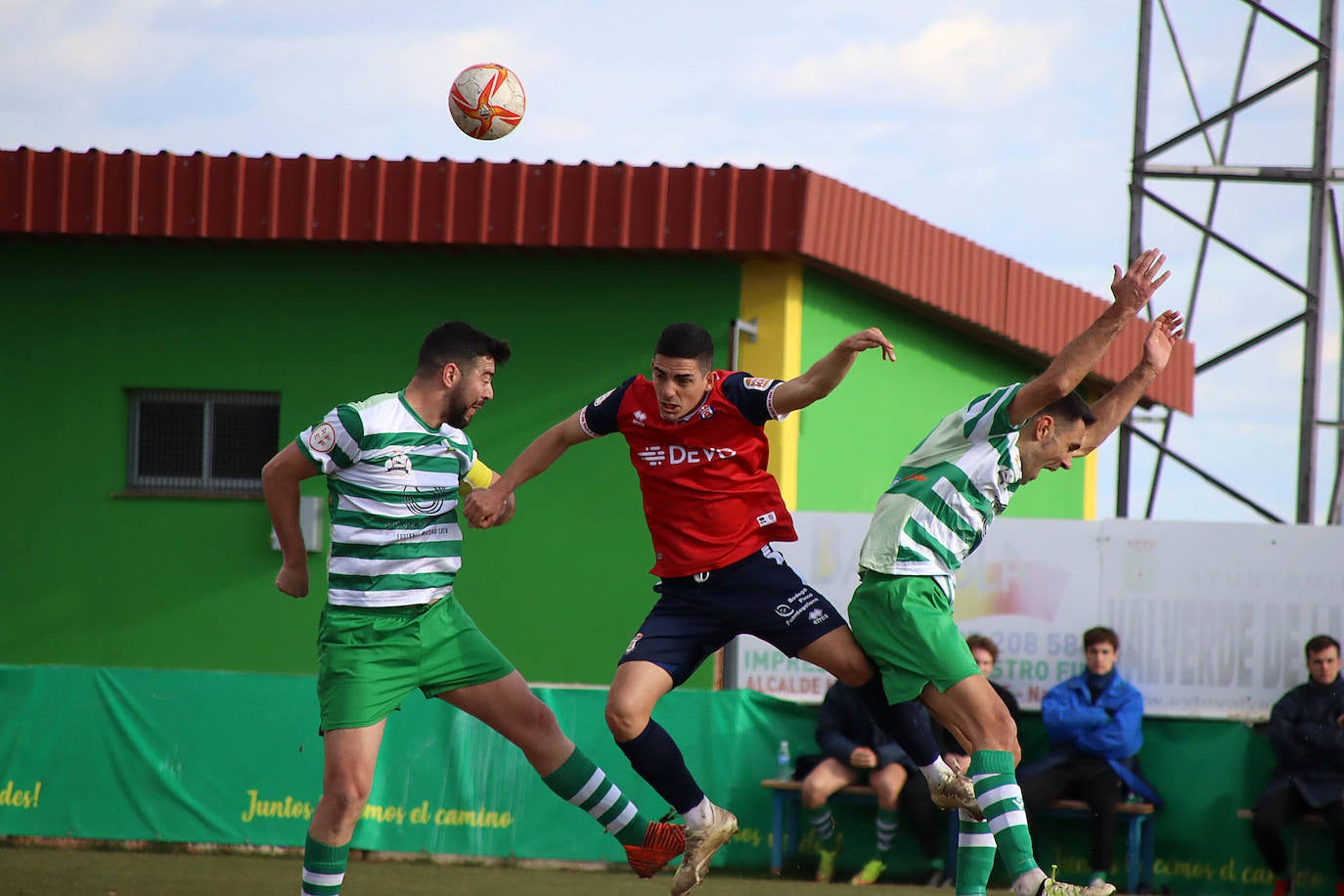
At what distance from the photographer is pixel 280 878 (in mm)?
9164

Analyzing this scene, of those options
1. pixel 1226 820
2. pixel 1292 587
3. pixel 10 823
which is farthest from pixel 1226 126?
pixel 10 823

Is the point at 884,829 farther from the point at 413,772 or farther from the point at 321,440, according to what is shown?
the point at 321,440

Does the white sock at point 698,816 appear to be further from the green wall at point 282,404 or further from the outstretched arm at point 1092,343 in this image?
the green wall at point 282,404

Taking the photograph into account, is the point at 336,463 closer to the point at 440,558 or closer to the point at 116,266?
the point at 440,558

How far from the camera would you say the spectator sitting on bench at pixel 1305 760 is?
952 centimetres

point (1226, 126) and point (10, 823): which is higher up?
point (1226, 126)

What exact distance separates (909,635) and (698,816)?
3.76ft

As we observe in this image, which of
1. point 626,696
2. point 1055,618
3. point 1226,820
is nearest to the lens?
point 626,696

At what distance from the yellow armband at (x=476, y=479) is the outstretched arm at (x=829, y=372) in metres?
1.35

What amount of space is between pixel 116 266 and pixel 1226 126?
10230 millimetres

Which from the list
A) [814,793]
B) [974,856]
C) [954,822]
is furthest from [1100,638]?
[974,856]

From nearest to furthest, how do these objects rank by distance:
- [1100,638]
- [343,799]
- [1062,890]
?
[1062,890] < [343,799] < [1100,638]

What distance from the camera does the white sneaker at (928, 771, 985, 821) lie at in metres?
6.50

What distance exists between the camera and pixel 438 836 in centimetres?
1020
